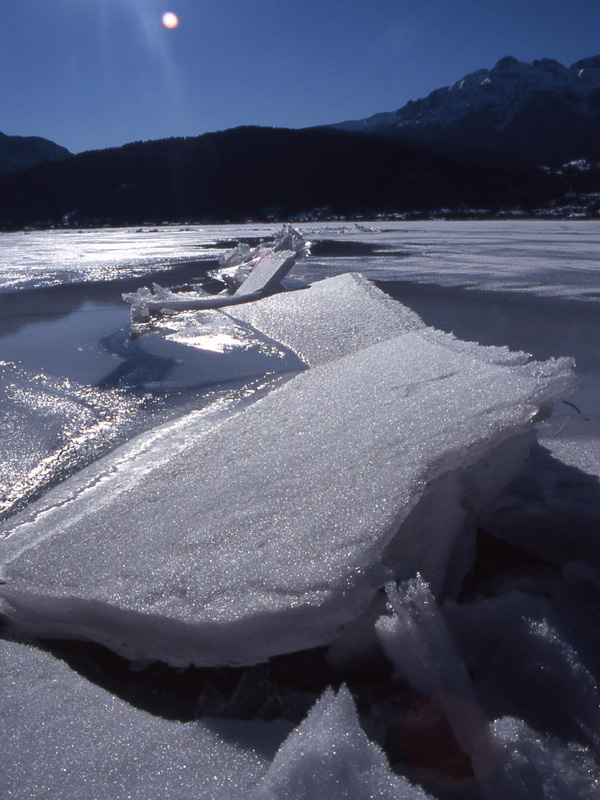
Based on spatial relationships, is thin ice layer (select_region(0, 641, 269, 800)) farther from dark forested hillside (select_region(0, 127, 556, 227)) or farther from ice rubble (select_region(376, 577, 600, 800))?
dark forested hillside (select_region(0, 127, 556, 227))

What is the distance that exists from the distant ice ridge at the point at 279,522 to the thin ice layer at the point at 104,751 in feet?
0.32

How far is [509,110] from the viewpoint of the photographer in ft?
370

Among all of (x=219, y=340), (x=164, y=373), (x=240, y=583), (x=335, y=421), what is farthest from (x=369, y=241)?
(x=240, y=583)

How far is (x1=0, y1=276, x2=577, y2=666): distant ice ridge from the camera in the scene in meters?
0.85

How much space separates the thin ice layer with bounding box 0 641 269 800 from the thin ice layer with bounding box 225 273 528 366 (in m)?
Result: 1.30

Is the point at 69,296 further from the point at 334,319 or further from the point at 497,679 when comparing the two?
the point at 497,679

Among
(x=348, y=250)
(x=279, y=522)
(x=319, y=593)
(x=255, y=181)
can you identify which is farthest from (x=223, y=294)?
(x=255, y=181)

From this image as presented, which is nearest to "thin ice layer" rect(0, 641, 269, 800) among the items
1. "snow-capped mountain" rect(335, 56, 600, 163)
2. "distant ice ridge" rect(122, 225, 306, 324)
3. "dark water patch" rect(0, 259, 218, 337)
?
"dark water patch" rect(0, 259, 218, 337)

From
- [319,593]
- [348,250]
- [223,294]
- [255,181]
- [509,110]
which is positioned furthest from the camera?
[509,110]

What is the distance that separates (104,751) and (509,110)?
13220cm

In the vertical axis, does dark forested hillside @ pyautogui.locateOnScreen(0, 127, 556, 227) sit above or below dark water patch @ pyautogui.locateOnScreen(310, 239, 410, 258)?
above

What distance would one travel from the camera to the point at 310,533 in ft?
3.14

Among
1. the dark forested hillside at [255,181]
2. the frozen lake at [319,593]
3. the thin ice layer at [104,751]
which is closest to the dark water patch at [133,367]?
the frozen lake at [319,593]

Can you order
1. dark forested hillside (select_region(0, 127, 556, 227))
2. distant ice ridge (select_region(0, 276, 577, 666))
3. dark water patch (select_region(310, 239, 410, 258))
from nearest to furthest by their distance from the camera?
distant ice ridge (select_region(0, 276, 577, 666))
dark water patch (select_region(310, 239, 410, 258))
dark forested hillside (select_region(0, 127, 556, 227))
